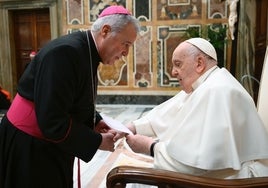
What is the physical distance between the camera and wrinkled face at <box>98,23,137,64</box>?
59.7 inches

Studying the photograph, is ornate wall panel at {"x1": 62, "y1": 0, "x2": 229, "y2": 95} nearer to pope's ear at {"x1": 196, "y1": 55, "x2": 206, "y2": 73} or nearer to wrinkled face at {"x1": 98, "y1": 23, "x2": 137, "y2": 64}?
pope's ear at {"x1": 196, "y1": 55, "x2": 206, "y2": 73}

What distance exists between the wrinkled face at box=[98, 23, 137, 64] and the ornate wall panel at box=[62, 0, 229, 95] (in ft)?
20.2

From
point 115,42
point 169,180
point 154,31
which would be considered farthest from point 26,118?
point 154,31

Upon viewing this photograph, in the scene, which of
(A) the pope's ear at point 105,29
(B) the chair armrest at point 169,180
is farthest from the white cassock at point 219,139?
(A) the pope's ear at point 105,29

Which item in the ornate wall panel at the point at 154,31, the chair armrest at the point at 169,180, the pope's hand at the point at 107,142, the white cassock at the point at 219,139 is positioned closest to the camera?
the chair armrest at the point at 169,180

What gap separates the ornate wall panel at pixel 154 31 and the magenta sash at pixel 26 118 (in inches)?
254

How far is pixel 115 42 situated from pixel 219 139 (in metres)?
0.71

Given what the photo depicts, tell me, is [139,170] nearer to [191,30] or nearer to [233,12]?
[233,12]

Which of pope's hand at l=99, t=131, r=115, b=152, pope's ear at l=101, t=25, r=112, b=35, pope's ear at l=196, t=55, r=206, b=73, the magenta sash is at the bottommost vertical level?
pope's hand at l=99, t=131, r=115, b=152

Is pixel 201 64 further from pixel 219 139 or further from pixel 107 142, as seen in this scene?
pixel 107 142

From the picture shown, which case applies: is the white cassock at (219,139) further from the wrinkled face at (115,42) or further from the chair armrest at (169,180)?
the wrinkled face at (115,42)

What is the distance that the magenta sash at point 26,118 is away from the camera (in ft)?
5.00

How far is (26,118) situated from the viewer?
154 cm

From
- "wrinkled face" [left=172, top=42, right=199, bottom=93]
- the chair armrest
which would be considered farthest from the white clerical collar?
the chair armrest
